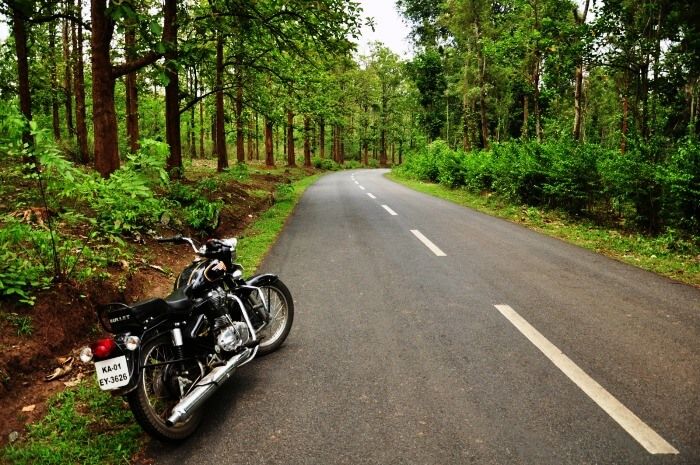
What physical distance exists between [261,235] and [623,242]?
8.33 metres

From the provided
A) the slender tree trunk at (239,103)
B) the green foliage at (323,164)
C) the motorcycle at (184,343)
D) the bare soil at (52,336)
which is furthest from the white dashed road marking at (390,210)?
the green foliage at (323,164)

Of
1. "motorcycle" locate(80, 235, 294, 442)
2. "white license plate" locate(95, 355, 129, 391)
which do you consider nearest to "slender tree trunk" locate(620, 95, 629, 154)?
"motorcycle" locate(80, 235, 294, 442)

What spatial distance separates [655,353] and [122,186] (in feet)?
20.6

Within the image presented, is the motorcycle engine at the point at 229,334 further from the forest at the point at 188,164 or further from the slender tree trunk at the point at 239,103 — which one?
the slender tree trunk at the point at 239,103

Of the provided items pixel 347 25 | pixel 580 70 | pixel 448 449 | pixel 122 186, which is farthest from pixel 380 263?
pixel 580 70

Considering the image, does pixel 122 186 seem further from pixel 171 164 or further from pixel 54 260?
pixel 171 164

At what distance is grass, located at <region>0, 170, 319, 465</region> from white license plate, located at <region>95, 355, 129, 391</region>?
513 mm

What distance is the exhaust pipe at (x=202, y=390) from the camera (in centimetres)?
304

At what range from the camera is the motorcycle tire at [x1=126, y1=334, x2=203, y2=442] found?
9.55 ft

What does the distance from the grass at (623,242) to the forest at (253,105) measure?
287 millimetres

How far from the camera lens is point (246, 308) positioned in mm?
4422

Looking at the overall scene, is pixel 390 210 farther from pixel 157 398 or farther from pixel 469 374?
pixel 157 398

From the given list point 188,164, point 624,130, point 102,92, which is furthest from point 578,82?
point 188,164

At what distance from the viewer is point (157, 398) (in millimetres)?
3240
